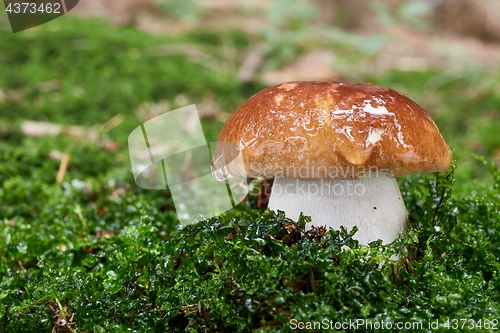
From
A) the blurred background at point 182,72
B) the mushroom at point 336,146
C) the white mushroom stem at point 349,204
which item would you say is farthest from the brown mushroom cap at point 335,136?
the blurred background at point 182,72

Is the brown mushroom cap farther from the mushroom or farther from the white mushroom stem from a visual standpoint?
the white mushroom stem

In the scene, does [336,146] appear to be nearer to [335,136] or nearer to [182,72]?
[335,136]

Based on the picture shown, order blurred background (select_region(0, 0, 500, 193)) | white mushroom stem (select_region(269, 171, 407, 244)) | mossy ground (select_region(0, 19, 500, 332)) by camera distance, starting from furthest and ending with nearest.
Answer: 1. blurred background (select_region(0, 0, 500, 193))
2. white mushroom stem (select_region(269, 171, 407, 244))
3. mossy ground (select_region(0, 19, 500, 332))

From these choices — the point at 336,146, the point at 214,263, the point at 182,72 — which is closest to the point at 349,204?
the point at 336,146

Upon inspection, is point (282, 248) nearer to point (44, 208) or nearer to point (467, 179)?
point (44, 208)

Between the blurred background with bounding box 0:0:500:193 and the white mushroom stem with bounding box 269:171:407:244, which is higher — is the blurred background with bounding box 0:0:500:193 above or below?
below

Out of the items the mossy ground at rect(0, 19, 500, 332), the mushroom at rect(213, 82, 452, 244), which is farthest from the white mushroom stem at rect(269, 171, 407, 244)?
the mossy ground at rect(0, 19, 500, 332)

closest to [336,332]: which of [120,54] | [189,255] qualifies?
[189,255]
